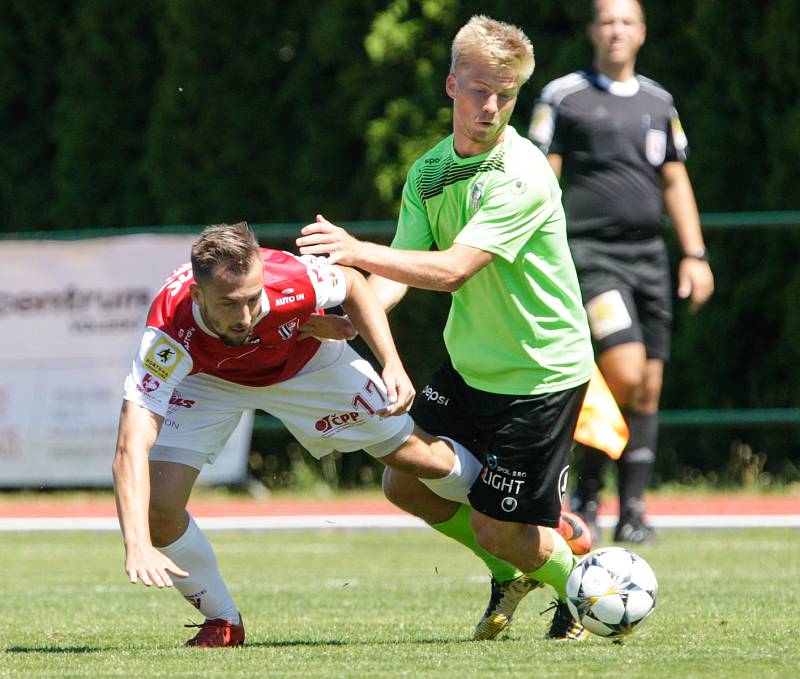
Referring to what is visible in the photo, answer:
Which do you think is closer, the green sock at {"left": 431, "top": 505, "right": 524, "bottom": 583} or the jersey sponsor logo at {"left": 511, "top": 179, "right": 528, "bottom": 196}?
the jersey sponsor logo at {"left": 511, "top": 179, "right": 528, "bottom": 196}

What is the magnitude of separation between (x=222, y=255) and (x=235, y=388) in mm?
723

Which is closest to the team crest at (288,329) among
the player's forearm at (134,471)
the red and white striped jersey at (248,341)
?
the red and white striped jersey at (248,341)

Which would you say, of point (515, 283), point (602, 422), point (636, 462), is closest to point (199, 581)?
point (515, 283)

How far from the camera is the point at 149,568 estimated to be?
4.38 meters

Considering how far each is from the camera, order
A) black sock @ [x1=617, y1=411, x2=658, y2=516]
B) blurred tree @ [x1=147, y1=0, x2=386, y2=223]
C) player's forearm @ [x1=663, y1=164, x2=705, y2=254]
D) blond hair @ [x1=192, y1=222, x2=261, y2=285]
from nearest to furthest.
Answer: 1. blond hair @ [x1=192, y1=222, x2=261, y2=285]
2. black sock @ [x1=617, y1=411, x2=658, y2=516]
3. player's forearm @ [x1=663, y1=164, x2=705, y2=254]
4. blurred tree @ [x1=147, y1=0, x2=386, y2=223]

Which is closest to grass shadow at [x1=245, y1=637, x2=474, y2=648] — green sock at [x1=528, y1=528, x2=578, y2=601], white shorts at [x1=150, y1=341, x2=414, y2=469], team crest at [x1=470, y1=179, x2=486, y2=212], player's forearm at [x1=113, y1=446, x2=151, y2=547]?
green sock at [x1=528, y1=528, x2=578, y2=601]

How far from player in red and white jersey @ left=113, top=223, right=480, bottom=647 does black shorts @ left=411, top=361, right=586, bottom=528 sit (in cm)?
18

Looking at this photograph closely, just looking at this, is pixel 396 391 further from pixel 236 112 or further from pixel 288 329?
pixel 236 112

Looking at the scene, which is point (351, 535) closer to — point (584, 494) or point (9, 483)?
point (584, 494)

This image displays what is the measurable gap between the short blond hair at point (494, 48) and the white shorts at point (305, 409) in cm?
109

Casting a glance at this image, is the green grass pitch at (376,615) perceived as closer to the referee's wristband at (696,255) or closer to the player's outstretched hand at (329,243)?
the player's outstretched hand at (329,243)

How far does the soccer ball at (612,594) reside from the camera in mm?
5035

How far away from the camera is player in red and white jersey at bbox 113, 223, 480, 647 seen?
4.77 m

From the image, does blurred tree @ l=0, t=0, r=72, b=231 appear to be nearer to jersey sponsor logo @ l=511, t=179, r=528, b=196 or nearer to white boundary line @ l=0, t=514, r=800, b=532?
white boundary line @ l=0, t=514, r=800, b=532
